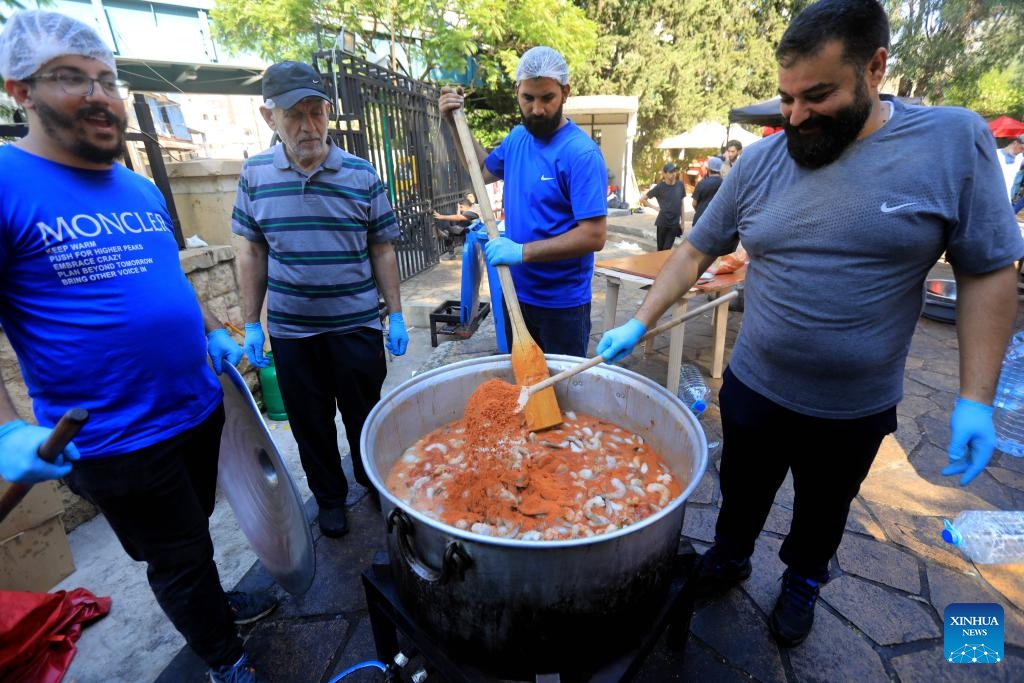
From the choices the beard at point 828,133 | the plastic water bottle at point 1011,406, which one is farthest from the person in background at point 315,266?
the plastic water bottle at point 1011,406

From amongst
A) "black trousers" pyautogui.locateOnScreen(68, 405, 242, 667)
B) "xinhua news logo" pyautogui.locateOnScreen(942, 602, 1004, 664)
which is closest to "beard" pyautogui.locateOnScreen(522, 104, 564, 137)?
"black trousers" pyautogui.locateOnScreen(68, 405, 242, 667)

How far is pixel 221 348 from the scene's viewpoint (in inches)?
86.1

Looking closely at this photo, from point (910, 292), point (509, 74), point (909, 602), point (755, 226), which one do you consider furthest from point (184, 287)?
point (509, 74)

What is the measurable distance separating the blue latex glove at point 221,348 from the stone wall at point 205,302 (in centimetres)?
97

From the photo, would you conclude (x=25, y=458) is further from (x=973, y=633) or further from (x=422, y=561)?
(x=973, y=633)

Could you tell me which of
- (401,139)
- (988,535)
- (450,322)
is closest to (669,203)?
(401,139)

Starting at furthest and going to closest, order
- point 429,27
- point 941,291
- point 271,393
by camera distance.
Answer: point 429,27 → point 941,291 → point 271,393

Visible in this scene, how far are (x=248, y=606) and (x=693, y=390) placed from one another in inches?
141

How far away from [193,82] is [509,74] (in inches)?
432

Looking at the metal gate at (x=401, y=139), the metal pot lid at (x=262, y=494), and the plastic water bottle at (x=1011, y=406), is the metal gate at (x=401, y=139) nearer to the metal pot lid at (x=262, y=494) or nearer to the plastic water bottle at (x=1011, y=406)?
the metal pot lid at (x=262, y=494)

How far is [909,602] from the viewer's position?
2371mm

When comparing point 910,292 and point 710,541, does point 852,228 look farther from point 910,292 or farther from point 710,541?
point 710,541

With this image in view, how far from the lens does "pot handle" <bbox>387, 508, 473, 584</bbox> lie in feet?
4.12

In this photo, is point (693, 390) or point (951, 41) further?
point (951, 41)
